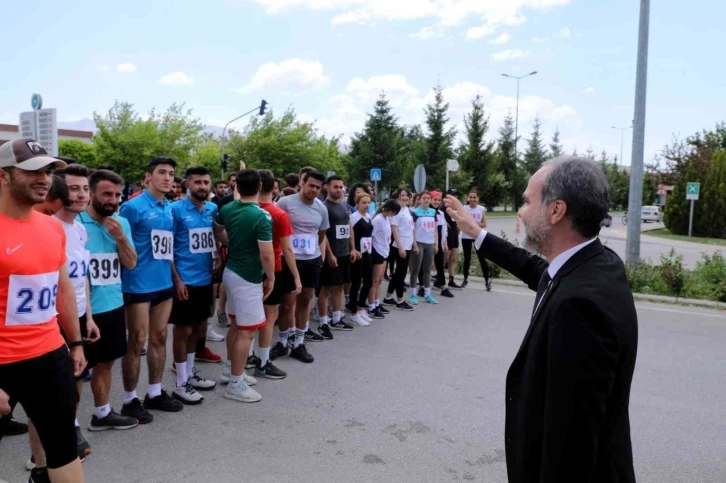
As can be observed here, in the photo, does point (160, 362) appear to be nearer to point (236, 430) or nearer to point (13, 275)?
point (236, 430)

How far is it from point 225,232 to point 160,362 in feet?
4.31

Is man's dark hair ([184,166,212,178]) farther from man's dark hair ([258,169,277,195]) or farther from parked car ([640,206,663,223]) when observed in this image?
parked car ([640,206,663,223])

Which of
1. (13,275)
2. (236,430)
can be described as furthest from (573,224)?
(236,430)

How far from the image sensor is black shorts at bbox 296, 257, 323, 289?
6.43m

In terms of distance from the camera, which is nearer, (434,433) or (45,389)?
(45,389)

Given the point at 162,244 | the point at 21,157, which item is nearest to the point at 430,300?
the point at 162,244

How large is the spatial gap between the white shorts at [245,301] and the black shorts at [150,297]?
536 mm

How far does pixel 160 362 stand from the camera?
15.3 ft

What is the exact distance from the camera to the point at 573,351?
5.11 ft

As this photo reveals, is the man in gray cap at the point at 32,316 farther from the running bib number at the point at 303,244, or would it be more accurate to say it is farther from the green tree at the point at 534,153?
the green tree at the point at 534,153

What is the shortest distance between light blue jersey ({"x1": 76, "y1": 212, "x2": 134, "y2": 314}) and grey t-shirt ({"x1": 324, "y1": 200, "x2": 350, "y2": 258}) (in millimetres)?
3359

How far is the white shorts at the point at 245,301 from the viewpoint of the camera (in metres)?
4.82

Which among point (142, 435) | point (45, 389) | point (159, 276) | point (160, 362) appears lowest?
point (142, 435)

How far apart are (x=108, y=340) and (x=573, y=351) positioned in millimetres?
3530
